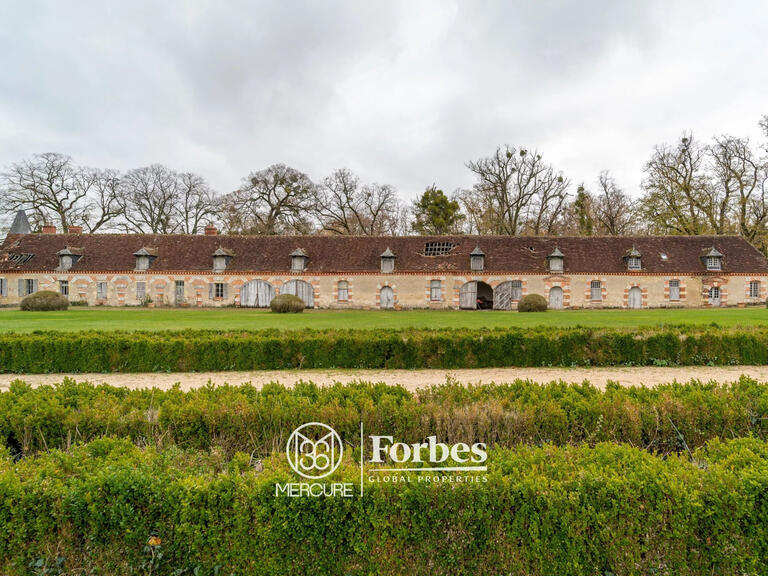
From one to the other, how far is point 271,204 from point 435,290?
73.5ft

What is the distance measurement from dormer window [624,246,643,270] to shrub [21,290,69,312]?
36543mm

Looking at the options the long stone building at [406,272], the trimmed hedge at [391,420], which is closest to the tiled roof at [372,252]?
the long stone building at [406,272]

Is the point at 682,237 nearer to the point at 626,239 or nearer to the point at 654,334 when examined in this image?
the point at 626,239

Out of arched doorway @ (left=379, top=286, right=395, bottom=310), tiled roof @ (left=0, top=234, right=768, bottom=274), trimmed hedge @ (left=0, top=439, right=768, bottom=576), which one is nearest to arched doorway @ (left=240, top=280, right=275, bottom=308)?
tiled roof @ (left=0, top=234, right=768, bottom=274)

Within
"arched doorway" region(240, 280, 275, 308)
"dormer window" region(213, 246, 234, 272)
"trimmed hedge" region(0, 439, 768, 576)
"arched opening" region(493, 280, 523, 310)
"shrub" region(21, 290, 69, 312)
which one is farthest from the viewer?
"dormer window" region(213, 246, 234, 272)

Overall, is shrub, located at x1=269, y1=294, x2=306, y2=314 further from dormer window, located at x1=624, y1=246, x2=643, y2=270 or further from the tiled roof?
dormer window, located at x1=624, y1=246, x2=643, y2=270

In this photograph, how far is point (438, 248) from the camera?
30.4 m

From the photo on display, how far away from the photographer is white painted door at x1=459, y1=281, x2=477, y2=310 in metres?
28.7

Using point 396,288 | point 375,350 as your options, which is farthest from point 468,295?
point 375,350

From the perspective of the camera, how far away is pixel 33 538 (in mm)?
Answer: 2611

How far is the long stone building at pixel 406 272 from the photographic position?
91.5 feet

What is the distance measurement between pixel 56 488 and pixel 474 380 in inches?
269

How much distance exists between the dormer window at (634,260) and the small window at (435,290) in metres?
12.8

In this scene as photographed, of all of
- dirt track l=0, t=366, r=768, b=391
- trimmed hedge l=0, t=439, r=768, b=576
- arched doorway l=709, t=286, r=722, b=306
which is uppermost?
arched doorway l=709, t=286, r=722, b=306
